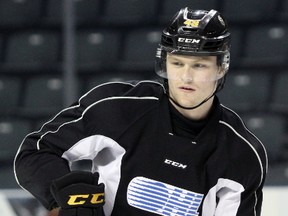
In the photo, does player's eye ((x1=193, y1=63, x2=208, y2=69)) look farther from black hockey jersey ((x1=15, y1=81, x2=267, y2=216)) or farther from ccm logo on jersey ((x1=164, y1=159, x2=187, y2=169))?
ccm logo on jersey ((x1=164, y1=159, x2=187, y2=169))

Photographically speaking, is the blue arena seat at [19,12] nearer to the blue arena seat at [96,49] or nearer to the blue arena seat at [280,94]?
the blue arena seat at [96,49]

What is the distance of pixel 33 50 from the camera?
3.74 m

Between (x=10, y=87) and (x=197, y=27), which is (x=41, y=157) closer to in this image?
(x=197, y=27)

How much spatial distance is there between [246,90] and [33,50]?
0.93 metres

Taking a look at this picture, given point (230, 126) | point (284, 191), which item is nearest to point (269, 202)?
point (284, 191)

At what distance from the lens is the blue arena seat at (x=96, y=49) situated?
3.70 meters

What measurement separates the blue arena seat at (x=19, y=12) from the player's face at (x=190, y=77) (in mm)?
1828

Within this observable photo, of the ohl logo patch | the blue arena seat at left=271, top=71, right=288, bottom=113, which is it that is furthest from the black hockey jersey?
the blue arena seat at left=271, top=71, right=288, bottom=113

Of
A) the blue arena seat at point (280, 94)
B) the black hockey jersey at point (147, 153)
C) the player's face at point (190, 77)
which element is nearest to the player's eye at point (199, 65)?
the player's face at point (190, 77)

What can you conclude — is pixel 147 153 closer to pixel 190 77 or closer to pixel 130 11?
pixel 190 77

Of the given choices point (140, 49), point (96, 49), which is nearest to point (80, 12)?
point (96, 49)

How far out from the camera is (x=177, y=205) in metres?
2.01

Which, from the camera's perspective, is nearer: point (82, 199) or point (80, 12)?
point (82, 199)

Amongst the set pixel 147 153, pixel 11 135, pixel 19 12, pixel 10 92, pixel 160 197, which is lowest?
pixel 11 135
